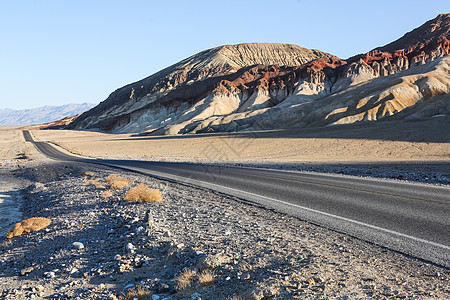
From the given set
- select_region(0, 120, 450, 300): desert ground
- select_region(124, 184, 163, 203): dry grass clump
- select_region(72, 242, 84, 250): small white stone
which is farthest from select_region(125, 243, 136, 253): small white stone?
select_region(124, 184, 163, 203): dry grass clump

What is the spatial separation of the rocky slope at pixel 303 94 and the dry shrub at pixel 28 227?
190ft

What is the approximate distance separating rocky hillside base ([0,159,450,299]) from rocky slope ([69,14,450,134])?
56685 millimetres

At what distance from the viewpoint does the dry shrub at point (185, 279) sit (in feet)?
15.8

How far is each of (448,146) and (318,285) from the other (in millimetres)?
34642

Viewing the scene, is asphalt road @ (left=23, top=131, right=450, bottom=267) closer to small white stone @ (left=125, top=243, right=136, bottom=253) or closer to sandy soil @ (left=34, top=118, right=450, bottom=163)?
small white stone @ (left=125, top=243, right=136, bottom=253)

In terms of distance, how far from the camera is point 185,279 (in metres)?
4.94

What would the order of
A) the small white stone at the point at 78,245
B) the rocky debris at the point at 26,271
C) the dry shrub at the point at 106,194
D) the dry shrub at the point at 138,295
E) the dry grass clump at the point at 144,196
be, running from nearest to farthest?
1. the dry shrub at the point at 138,295
2. the rocky debris at the point at 26,271
3. the small white stone at the point at 78,245
4. the dry grass clump at the point at 144,196
5. the dry shrub at the point at 106,194

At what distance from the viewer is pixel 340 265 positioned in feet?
16.3

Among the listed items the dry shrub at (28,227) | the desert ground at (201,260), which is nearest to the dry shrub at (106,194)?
the desert ground at (201,260)

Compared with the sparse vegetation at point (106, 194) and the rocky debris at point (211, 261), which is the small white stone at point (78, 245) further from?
the sparse vegetation at point (106, 194)

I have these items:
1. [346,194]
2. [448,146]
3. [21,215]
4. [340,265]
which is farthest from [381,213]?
[448,146]

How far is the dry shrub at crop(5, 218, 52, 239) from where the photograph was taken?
30.7 feet

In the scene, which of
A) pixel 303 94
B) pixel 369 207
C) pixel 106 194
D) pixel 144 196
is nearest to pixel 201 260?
pixel 369 207

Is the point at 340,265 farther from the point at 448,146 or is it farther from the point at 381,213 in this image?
the point at 448,146
